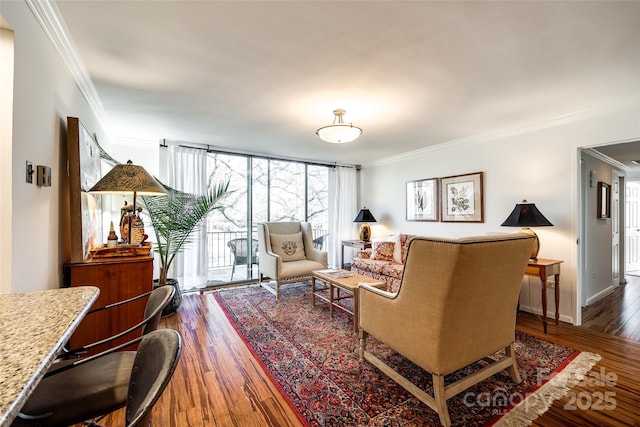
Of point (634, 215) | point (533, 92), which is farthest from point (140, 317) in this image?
point (634, 215)

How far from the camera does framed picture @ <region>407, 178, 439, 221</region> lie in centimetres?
448

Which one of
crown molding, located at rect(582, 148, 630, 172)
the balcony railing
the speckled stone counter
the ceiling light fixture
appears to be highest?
the ceiling light fixture

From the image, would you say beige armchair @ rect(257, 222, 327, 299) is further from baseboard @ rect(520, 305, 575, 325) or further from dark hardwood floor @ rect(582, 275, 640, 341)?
dark hardwood floor @ rect(582, 275, 640, 341)

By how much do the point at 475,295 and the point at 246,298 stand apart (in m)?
3.10

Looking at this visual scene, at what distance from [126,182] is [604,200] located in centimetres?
593

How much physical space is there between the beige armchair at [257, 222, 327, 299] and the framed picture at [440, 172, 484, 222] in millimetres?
2057

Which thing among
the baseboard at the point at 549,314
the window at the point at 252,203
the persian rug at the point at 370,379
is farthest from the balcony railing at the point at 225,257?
the baseboard at the point at 549,314

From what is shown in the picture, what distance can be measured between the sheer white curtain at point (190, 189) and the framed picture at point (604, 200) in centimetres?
578

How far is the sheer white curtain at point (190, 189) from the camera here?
4105 mm

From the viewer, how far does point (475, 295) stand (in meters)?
1.62

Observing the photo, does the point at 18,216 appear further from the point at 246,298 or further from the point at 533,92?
the point at 533,92

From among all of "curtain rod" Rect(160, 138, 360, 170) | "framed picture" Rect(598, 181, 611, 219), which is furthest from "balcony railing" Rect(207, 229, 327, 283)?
"framed picture" Rect(598, 181, 611, 219)

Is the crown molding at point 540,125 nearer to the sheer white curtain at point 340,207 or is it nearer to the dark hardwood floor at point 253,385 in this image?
the sheer white curtain at point 340,207

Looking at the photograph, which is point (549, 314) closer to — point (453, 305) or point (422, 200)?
point (422, 200)
